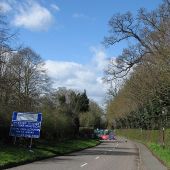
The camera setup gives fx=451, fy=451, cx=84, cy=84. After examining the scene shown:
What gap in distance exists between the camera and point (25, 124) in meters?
34.5

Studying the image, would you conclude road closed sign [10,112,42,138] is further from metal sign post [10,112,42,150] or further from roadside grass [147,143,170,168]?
roadside grass [147,143,170,168]

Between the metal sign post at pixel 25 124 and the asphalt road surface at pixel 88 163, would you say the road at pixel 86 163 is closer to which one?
the asphalt road surface at pixel 88 163

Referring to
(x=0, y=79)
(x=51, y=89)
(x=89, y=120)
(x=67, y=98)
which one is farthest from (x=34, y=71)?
(x=89, y=120)

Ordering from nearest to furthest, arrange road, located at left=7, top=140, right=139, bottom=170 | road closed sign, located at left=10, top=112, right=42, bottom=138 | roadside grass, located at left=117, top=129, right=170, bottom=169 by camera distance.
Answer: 1. road, located at left=7, top=140, right=139, bottom=170
2. road closed sign, located at left=10, top=112, right=42, bottom=138
3. roadside grass, located at left=117, top=129, right=170, bottom=169

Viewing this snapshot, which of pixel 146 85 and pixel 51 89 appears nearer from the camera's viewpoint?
pixel 146 85

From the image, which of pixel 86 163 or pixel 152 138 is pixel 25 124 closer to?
pixel 86 163

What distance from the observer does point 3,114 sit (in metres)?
35.8

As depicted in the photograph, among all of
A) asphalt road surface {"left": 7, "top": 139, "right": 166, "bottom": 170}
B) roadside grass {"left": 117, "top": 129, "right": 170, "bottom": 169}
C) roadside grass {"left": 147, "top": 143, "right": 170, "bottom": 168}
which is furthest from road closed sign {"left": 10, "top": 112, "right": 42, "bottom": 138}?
roadside grass {"left": 117, "top": 129, "right": 170, "bottom": 169}

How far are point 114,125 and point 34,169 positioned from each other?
451 ft

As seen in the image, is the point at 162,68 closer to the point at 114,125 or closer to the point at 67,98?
the point at 67,98

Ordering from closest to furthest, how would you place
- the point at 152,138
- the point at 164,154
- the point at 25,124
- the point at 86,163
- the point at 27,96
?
the point at 86,163, the point at 25,124, the point at 164,154, the point at 27,96, the point at 152,138

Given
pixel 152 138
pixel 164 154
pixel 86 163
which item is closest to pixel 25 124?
pixel 86 163

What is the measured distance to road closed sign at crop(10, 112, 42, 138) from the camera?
113 ft

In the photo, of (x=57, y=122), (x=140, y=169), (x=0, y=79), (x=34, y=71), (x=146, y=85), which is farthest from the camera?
(x=34, y=71)
